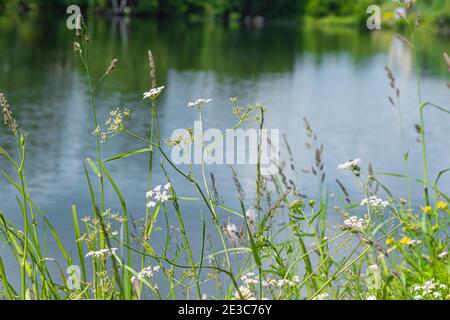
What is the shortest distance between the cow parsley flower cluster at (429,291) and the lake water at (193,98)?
647mm

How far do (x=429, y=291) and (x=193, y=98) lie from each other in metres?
13.2

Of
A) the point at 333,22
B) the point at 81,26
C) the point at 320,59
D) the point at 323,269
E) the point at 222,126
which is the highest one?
the point at 81,26

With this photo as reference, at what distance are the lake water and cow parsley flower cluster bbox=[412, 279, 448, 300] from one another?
2.12 feet

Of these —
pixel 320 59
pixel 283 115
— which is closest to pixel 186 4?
pixel 320 59

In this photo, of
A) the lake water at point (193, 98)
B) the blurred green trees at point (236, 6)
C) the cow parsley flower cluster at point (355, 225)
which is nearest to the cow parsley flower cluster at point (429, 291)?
the cow parsley flower cluster at point (355, 225)

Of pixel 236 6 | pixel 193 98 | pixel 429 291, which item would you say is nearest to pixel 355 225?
pixel 429 291

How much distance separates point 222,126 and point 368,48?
26.2 metres

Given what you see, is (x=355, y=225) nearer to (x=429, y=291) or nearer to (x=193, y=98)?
(x=429, y=291)

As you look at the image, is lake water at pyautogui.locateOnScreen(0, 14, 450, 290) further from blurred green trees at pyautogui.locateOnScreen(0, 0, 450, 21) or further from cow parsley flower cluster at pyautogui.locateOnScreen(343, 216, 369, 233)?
blurred green trees at pyautogui.locateOnScreen(0, 0, 450, 21)

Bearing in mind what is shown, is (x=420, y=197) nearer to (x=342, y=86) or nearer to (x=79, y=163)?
(x=79, y=163)

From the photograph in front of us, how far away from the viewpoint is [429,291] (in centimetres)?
228

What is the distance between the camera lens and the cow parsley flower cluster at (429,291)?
7.52 ft

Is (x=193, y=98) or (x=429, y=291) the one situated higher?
(x=429, y=291)

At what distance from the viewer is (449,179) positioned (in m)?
7.54
